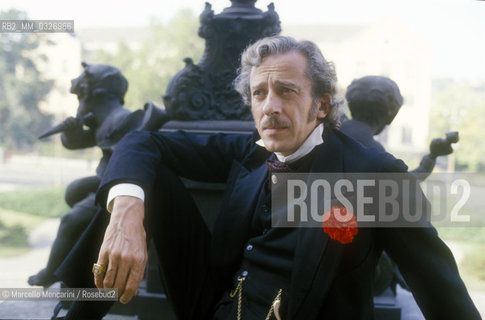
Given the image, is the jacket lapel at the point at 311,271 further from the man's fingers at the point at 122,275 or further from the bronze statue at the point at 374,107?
the bronze statue at the point at 374,107

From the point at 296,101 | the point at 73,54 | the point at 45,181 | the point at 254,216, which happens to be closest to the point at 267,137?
the point at 296,101

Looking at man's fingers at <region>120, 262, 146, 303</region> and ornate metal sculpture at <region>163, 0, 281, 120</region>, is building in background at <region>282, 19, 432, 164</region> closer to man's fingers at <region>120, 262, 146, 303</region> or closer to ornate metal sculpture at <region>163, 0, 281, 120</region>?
ornate metal sculpture at <region>163, 0, 281, 120</region>

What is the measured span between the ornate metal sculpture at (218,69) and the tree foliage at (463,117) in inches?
762

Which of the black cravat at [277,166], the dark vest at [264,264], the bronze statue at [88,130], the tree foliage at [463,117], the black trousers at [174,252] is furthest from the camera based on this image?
the tree foliage at [463,117]

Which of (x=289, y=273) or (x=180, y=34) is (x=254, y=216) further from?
(x=180, y=34)

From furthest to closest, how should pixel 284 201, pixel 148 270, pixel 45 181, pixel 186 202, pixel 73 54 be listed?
pixel 73 54 < pixel 45 181 < pixel 148 270 < pixel 186 202 < pixel 284 201

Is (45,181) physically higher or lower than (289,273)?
lower

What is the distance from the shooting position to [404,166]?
1.82 meters

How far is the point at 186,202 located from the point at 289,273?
63cm

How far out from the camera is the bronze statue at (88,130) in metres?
3.33

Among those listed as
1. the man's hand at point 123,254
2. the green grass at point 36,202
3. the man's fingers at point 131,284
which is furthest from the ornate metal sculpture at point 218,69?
the green grass at point 36,202

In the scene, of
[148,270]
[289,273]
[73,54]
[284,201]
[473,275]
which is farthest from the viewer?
[73,54]

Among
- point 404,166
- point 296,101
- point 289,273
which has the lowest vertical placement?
point 289,273

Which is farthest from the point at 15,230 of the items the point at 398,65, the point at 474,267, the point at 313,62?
the point at 398,65
